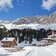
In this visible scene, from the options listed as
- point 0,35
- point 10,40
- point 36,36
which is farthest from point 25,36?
point 10,40

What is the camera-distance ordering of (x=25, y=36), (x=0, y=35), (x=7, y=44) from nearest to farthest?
(x=7, y=44) < (x=0, y=35) < (x=25, y=36)

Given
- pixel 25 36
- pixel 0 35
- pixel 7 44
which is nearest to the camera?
pixel 7 44

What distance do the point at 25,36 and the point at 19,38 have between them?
36.7ft

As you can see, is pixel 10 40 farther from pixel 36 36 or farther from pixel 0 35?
pixel 36 36

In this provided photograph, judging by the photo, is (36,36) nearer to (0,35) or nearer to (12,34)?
(12,34)

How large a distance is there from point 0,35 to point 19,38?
9968 mm

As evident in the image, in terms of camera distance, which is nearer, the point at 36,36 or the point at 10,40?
the point at 10,40

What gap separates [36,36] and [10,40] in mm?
37036

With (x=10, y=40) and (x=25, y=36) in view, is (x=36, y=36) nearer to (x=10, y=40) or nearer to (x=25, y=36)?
(x=25, y=36)

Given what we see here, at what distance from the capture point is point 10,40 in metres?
102

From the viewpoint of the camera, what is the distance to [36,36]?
449 feet

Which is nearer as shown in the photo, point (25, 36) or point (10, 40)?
point (10, 40)

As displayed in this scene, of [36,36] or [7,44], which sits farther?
[36,36]

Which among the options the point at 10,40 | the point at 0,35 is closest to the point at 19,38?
the point at 0,35
